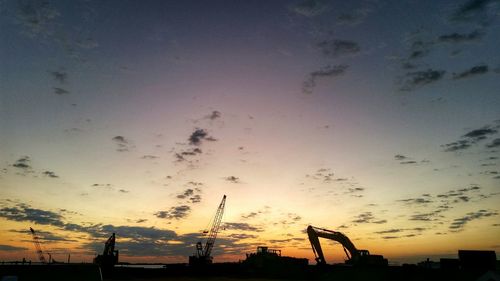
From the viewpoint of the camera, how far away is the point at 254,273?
13788cm

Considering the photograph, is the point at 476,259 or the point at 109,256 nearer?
the point at 476,259

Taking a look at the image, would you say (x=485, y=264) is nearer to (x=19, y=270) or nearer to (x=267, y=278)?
(x=267, y=278)

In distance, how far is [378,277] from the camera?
90.3 m

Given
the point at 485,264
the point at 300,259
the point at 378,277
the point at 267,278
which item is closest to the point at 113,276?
the point at 267,278

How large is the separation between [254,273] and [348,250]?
4256 cm

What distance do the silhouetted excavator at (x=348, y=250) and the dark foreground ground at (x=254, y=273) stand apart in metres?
5.88

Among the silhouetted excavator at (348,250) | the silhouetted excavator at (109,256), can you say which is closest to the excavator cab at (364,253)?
the silhouetted excavator at (348,250)

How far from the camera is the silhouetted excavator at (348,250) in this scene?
363 feet

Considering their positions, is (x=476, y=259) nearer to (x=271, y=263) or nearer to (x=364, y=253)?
(x=364, y=253)

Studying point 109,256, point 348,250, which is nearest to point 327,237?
point 348,250

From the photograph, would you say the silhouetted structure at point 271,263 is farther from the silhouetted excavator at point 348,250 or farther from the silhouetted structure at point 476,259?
the silhouetted structure at point 476,259

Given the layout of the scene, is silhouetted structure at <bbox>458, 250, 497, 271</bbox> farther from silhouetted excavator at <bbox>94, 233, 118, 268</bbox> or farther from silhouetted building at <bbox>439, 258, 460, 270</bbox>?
silhouetted excavator at <bbox>94, 233, 118, 268</bbox>

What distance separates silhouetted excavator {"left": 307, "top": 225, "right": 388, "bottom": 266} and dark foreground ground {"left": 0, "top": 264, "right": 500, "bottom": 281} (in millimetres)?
5876

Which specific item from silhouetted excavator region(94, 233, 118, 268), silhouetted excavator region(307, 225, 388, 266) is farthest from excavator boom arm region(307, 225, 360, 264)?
silhouetted excavator region(94, 233, 118, 268)
